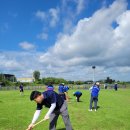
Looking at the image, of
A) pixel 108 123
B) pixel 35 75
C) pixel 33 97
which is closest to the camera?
pixel 33 97

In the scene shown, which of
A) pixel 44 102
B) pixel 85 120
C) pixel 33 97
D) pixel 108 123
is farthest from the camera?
pixel 85 120

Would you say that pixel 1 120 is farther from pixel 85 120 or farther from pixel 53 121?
pixel 53 121

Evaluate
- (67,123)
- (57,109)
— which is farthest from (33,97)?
(67,123)

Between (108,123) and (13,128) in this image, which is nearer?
(13,128)

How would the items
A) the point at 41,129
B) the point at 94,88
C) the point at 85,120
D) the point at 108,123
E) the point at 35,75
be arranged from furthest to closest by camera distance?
→ the point at 35,75, the point at 94,88, the point at 85,120, the point at 108,123, the point at 41,129

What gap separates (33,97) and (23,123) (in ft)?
24.3

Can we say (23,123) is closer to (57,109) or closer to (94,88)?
(57,109)

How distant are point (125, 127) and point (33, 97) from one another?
23.8 feet

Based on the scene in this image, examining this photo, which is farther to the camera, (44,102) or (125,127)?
(125,127)

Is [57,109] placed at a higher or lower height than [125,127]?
higher

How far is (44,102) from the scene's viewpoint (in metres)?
9.05

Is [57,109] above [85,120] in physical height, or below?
above

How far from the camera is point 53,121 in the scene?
10.2 metres

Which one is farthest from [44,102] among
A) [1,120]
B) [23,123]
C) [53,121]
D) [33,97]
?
[1,120]
